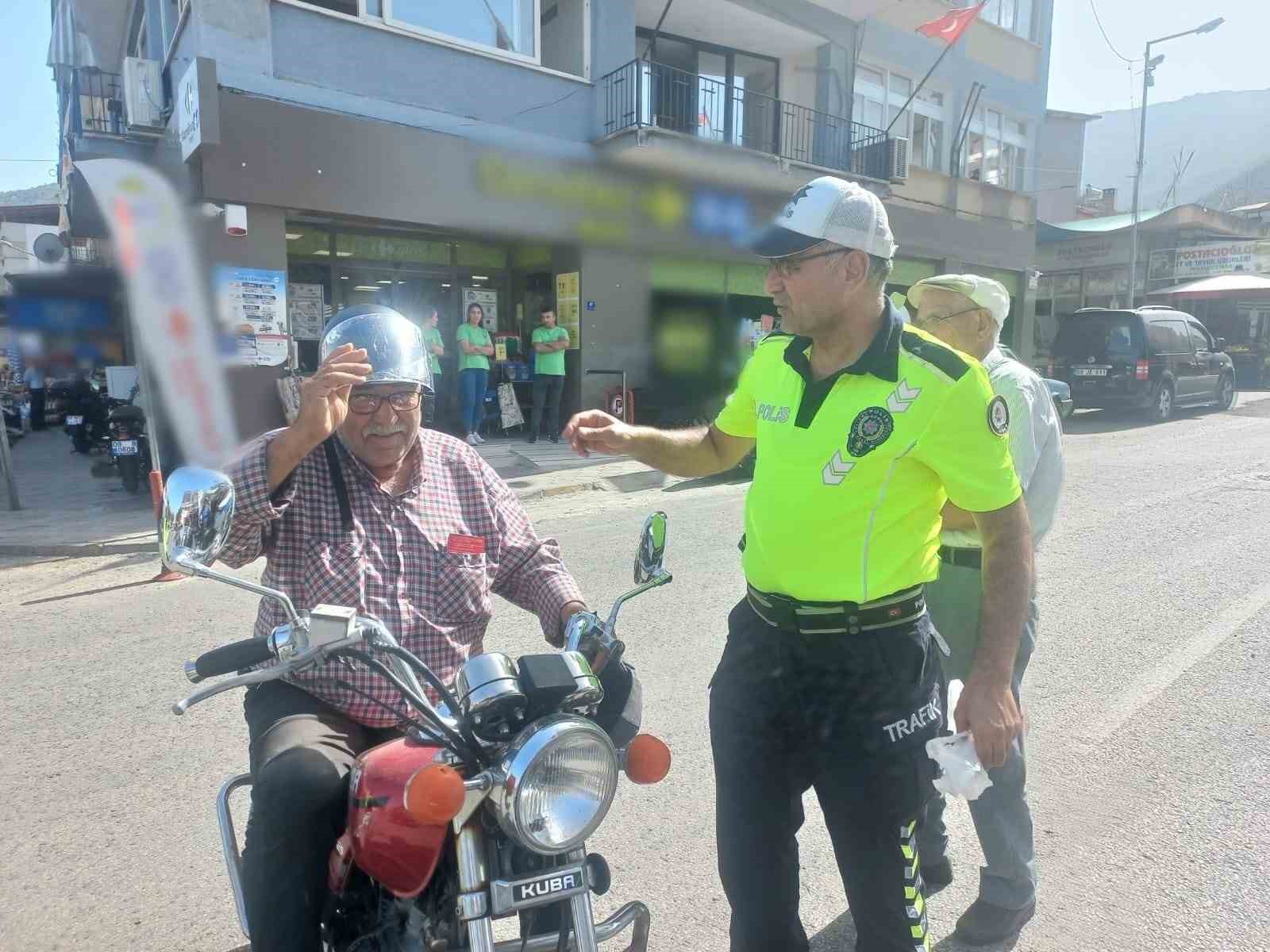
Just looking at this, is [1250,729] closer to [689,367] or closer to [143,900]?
[143,900]

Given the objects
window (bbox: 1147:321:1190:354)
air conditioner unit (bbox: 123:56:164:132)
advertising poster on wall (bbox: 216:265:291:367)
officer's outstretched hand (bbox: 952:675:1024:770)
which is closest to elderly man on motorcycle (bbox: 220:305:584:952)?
officer's outstretched hand (bbox: 952:675:1024:770)

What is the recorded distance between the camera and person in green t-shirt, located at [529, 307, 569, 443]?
1195 centimetres

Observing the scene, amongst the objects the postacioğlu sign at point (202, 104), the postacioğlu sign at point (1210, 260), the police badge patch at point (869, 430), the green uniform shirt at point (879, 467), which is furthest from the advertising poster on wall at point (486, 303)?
the postacioğlu sign at point (1210, 260)

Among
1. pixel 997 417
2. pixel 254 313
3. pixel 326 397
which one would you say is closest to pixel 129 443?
pixel 254 313

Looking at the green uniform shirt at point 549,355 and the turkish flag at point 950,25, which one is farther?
the turkish flag at point 950,25

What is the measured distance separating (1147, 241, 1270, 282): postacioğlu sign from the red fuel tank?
32.0 m

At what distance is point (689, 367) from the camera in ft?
45.3

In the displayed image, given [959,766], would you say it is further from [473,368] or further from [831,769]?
[473,368]

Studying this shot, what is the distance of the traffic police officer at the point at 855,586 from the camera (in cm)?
186

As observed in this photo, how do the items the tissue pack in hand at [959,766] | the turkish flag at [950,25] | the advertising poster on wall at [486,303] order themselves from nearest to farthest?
the tissue pack in hand at [959,766], the advertising poster on wall at [486,303], the turkish flag at [950,25]

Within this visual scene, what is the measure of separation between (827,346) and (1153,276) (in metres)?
31.7

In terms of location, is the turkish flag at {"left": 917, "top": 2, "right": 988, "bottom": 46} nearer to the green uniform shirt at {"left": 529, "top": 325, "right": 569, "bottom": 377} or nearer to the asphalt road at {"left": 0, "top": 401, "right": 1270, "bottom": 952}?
the green uniform shirt at {"left": 529, "top": 325, "right": 569, "bottom": 377}

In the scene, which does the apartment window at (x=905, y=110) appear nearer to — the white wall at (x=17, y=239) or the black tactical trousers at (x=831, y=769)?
the black tactical trousers at (x=831, y=769)

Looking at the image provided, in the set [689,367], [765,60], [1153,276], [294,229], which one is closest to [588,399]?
[689,367]
